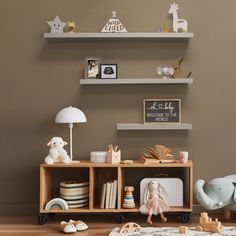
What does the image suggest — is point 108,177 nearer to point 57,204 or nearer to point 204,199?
point 57,204

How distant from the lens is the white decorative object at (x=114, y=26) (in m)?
3.30

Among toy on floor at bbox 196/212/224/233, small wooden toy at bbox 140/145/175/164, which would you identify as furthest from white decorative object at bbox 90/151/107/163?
toy on floor at bbox 196/212/224/233

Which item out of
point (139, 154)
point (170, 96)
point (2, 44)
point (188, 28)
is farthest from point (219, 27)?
point (2, 44)

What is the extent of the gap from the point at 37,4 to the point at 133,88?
95 cm

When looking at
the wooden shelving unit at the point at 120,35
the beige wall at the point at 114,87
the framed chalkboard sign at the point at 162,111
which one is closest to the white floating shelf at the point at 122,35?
the wooden shelving unit at the point at 120,35

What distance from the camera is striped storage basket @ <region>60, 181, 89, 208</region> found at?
3.14 meters

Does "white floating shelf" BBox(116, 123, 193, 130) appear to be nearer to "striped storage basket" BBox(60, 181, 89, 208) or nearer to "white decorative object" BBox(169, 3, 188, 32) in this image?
"striped storage basket" BBox(60, 181, 89, 208)

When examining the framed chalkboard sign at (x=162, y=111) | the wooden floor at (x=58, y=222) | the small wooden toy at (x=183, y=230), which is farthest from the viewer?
the framed chalkboard sign at (x=162, y=111)

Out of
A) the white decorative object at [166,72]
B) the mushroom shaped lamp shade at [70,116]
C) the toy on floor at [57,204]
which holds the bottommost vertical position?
the toy on floor at [57,204]

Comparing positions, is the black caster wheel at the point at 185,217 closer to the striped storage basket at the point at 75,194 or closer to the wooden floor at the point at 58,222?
the wooden floor at the point at 58,222

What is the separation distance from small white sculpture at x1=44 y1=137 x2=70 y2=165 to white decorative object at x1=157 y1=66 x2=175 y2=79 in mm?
869

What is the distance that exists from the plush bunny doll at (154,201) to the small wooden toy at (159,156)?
0.48ft

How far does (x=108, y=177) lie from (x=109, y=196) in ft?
0.89

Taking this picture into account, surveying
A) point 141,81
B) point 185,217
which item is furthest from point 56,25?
point 185,217
